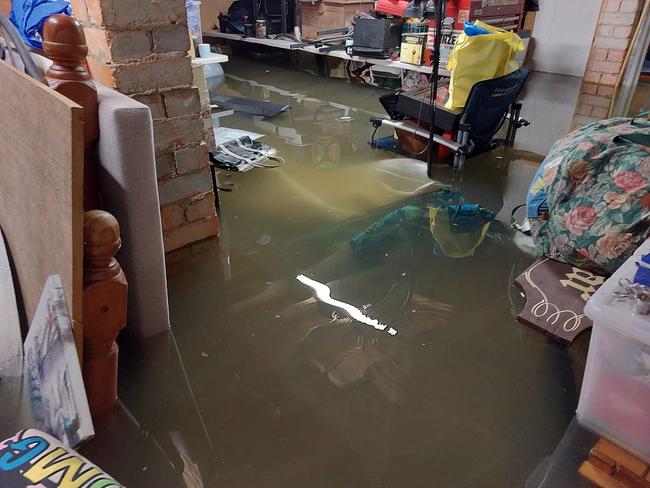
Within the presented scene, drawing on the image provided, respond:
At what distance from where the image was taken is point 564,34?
17.9ft

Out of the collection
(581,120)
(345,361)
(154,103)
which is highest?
(154,103)

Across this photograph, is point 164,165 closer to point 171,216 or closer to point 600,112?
point 171,216

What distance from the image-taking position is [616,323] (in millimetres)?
1133

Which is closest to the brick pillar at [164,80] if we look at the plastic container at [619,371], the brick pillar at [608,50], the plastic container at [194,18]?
the plastic container at [194,18]

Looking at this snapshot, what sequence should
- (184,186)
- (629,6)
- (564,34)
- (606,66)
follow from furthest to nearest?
1. (564,34)
2. (606,66)
3. (629,6)
4. (184,186)

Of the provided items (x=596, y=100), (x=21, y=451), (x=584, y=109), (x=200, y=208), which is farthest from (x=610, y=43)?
(x=21, y=451)

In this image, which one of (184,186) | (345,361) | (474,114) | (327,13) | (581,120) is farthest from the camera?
(327,13)

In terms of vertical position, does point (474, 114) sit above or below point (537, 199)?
above

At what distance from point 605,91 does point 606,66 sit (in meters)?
0.38

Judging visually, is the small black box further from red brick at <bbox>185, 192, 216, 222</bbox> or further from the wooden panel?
the wooden panel

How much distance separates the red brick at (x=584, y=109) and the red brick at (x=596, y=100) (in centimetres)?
9

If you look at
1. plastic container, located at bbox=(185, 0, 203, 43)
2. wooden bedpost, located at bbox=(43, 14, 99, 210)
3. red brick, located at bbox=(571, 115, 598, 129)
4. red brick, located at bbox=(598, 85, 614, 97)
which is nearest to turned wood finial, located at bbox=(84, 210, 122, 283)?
wooden bedpost, located at bbox=(43, 14, 99, 210)

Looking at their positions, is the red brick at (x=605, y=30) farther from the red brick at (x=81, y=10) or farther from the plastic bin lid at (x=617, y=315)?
the red brick at (x=81, y=10)

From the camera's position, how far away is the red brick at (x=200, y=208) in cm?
213
